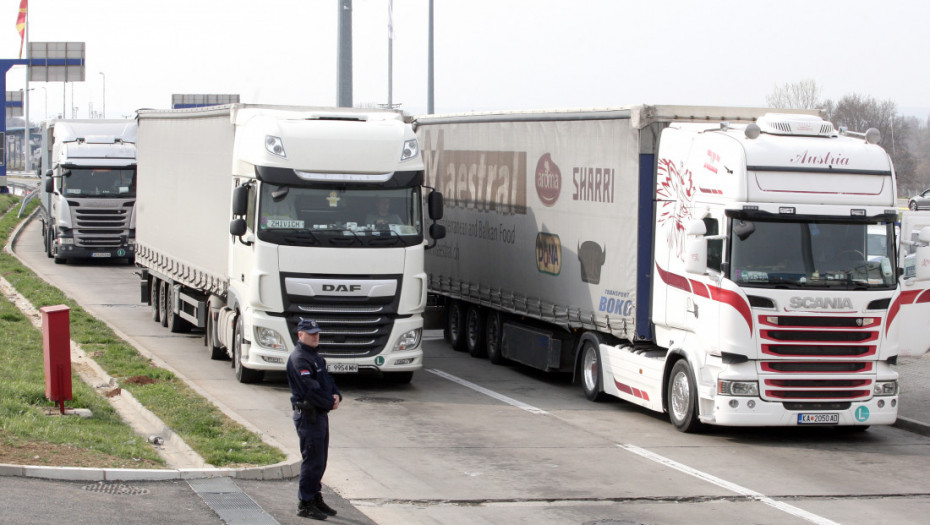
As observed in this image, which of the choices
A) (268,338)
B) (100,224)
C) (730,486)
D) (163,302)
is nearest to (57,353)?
(268,338)

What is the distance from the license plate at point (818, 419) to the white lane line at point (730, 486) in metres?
1.90

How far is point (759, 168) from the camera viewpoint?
13.9 meters

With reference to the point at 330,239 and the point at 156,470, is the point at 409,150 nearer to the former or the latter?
the point at 330,239

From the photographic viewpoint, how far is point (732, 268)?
13.8 meters

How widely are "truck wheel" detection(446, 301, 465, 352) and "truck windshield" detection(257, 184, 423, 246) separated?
5.52 m

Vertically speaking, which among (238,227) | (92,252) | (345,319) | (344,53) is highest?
(344,53)

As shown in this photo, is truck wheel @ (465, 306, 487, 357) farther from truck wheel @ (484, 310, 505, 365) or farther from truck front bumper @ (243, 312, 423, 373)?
truck front bumper @ (243, 312, 423, 373)

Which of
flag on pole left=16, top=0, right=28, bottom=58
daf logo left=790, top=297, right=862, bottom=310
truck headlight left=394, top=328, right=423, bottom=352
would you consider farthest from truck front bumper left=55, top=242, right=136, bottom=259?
flag on pole left=16, top=0, right=28, bottom=58

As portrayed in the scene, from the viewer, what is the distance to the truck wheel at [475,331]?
70.0 ft

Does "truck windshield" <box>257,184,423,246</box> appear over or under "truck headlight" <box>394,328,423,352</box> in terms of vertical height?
over

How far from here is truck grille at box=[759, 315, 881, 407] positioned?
13828mm

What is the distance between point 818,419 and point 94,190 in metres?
27.6

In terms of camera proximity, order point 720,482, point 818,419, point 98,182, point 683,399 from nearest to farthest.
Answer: point 720,482, point 818,419, point 683,399, point 98,182

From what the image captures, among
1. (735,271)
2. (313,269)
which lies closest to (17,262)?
(313,269)
